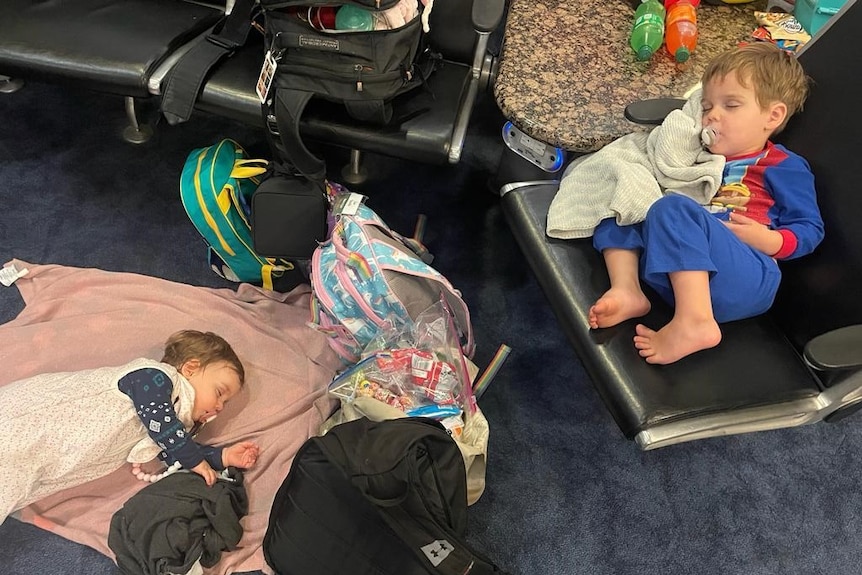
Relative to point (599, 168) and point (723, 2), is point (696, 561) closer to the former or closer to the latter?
point (599, 168)

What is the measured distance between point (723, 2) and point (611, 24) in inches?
13.7

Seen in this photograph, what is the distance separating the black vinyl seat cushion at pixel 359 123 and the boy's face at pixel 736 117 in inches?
24.3

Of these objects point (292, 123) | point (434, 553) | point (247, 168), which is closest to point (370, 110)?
point (292, 123)

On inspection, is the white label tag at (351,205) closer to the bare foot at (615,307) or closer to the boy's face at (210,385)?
the boy's face at (210,385)

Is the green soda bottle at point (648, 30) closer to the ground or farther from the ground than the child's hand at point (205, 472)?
farther from the ground

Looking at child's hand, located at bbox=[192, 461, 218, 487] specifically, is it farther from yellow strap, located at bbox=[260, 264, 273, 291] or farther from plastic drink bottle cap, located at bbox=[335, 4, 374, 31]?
plastic drink bottle cap, located at bbox=[335, 4, 374, 31]

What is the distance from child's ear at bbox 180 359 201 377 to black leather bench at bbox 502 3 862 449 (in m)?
0.87

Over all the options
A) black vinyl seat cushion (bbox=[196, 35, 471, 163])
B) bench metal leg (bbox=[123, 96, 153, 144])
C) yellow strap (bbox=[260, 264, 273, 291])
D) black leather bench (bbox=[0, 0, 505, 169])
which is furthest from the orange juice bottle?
bench metal leg (bbox=[123, 96, 153, 144])

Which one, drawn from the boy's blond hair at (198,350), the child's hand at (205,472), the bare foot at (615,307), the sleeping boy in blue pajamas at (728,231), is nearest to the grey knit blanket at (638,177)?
the sleeping boy in blue pajamas at (728,231)

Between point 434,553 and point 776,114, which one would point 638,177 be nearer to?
point 776,114

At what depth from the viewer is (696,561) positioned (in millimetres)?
1673

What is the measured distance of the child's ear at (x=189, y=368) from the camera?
64.1 inches

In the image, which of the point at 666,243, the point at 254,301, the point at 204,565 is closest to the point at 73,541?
the point at 204,565

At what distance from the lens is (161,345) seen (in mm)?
1812
